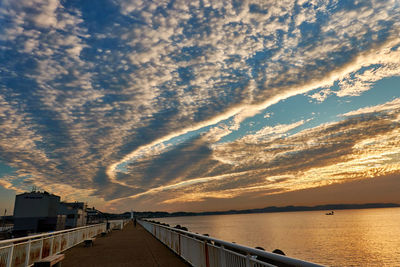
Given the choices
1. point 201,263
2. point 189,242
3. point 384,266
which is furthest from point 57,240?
point 384,266

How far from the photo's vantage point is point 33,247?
33.8 feet

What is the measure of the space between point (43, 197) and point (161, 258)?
7260 centimetres

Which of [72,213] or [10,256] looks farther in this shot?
[72,213]

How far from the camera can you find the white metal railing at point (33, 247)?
26.6 feet

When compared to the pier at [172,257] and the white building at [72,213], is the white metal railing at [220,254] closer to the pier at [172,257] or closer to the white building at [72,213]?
the pier at [172,257]

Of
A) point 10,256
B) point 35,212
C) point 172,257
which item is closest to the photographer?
point 10,256

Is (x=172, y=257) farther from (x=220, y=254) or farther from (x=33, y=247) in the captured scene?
(x=220, y=254)

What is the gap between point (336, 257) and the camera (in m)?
46.2

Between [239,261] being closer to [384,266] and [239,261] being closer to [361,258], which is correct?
[384,266]

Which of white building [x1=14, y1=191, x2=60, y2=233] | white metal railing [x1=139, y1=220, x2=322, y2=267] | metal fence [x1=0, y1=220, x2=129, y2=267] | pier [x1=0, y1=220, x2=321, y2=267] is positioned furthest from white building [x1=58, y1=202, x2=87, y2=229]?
white metal railing [x1=139, y1=220, x2=322, y2=267]

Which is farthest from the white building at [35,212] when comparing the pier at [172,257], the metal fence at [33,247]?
the pier at [172,257]

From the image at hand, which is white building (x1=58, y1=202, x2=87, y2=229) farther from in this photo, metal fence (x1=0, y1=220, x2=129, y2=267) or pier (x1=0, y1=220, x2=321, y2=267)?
pier (x1=0, y1=220, x2=321, y2=267)

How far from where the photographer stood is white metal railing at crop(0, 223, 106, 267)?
8.10m

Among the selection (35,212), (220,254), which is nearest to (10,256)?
(220,254)
